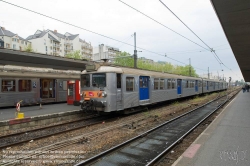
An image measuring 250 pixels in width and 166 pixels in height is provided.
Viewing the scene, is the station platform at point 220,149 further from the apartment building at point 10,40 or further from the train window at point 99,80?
the apartment building at point 10,40

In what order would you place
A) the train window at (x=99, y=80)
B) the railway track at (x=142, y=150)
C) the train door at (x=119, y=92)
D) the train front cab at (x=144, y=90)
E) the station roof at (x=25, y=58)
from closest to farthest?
the railway track at (x=142, y=150), the train window at (x=99, y=80), the train door at (x=119, y=92), the station roof at (x=25, y=58), the train front cab at (x=144, y=90)

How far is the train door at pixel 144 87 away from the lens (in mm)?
12821

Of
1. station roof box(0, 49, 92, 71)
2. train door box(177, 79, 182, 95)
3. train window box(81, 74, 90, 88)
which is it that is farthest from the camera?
train door box(177, 79, 182, 95)

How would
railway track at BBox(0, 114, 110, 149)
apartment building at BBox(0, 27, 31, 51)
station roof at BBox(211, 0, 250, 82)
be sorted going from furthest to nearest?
apartment building at BBox(0, 27, 31, 51) → station roof at BBox(211, 0, 250, 82) → railway track at BBox(0, 114, 110, 149)

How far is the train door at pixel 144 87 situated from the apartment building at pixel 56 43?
62.1 metres

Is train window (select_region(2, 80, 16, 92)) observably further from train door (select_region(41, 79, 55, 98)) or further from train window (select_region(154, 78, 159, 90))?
train window (select_region(154, 78, 159, 90))

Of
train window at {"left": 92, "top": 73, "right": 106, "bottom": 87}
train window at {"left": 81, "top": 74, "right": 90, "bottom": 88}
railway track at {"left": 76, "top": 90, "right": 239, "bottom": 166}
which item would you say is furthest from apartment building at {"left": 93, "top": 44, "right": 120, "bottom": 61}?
railway track at {"left": 76, "top": 90, "right": 239, "bottom": 166}

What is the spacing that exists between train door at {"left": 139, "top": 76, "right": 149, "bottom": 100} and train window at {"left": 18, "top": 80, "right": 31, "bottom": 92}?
9.41m

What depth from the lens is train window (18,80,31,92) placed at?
1517 centimetres

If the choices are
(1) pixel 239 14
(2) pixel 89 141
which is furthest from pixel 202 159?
(1) pixel 239 14

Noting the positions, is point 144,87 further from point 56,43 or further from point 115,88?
point 56,43

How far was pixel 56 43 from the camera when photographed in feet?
249

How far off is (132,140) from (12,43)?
67469 mm

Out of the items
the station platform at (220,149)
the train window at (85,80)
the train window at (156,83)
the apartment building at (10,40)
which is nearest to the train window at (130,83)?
the train window at (85,80)
